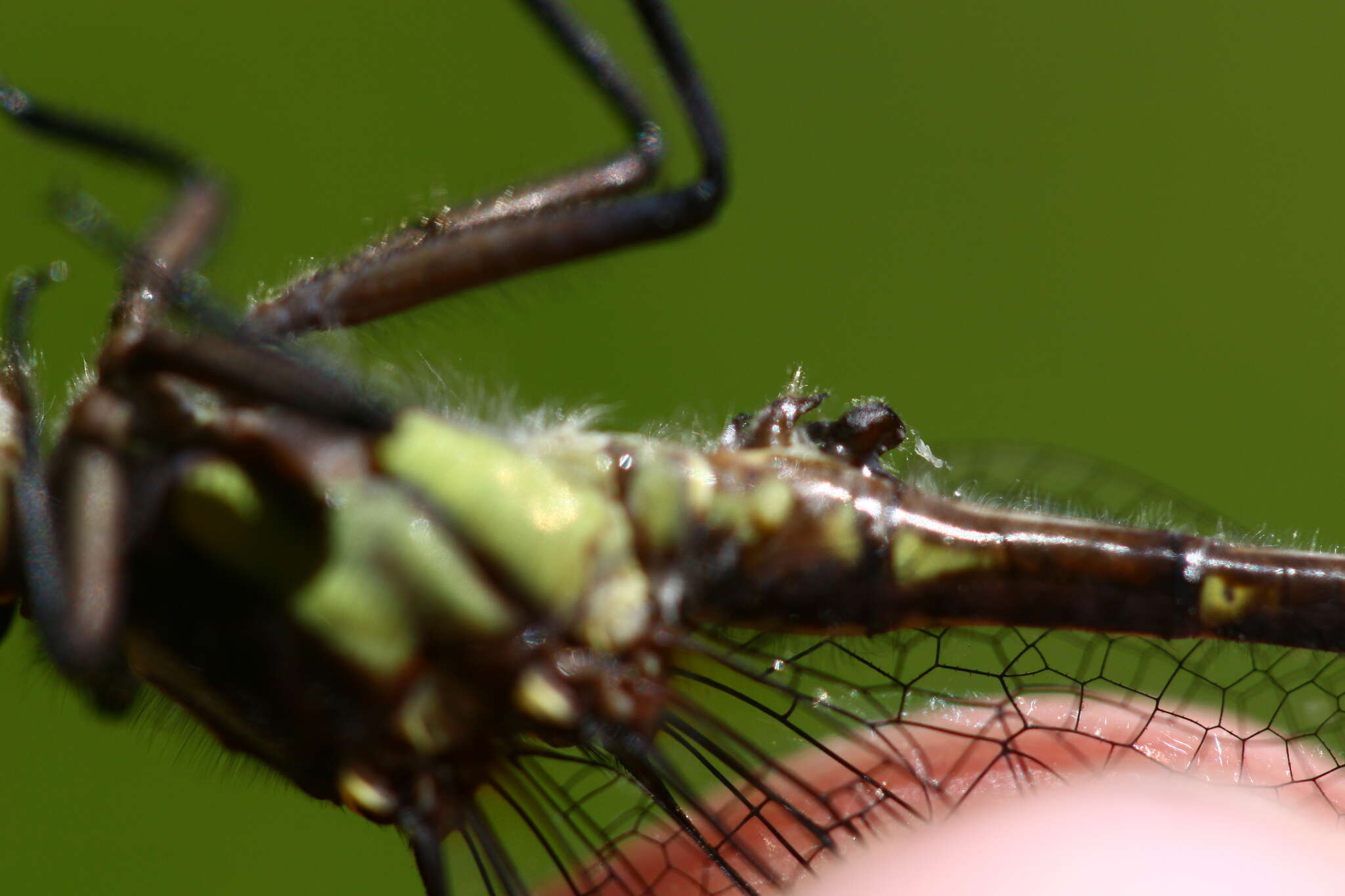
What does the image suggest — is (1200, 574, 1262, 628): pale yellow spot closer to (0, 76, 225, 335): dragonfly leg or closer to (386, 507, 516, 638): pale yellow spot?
(386, 507, 516, 638): pale yellow spot

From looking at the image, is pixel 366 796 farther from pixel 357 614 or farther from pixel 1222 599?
pixel 1222 599

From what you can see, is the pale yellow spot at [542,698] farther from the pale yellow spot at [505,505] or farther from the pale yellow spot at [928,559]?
the pale yellow spot at [928,559]

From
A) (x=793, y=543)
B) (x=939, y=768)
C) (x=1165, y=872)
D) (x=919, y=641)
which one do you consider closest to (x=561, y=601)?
(x=793, y=543)

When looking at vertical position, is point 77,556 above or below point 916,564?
below

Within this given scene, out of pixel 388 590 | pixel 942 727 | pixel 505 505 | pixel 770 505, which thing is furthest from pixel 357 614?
pixel 942 727

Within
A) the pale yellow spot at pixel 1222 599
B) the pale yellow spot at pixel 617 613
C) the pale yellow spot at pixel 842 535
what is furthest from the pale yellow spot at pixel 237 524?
the pale yellow spot at pixel 1222 599

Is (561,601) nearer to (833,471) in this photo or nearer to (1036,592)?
(833,471)
